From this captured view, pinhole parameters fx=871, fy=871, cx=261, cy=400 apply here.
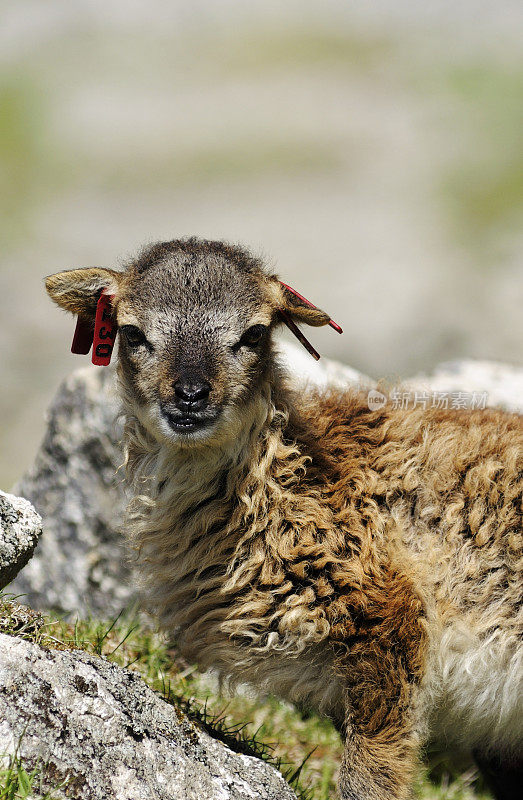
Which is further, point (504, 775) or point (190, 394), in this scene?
point (504, 775)

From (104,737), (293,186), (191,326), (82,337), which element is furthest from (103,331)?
(293,186)

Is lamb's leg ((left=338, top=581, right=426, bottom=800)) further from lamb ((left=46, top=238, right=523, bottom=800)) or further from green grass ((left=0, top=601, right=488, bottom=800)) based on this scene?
green grass ((left=0, top=601, right=488, bottom=800))

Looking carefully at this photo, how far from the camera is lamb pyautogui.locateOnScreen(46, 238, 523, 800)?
15.4 ft

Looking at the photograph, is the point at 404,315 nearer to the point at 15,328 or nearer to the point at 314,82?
the point at 15,328

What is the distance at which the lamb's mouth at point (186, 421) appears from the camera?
4.64 m

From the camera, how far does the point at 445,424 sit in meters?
5.47

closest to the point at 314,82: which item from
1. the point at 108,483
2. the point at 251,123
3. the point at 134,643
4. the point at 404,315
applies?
the point at 251,123

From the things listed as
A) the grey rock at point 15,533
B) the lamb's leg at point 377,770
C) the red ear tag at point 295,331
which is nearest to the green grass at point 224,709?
the grey rock at point 15,533

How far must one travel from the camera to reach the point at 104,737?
400cm

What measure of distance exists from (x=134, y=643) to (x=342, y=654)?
90.6 inches

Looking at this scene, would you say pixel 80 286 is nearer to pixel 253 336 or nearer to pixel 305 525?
pixel 253 336

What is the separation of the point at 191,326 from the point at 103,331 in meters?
0.76

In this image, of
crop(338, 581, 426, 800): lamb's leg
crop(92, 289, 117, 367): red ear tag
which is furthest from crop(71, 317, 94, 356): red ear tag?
crop(338, 581, 426, 800): lamb's leg

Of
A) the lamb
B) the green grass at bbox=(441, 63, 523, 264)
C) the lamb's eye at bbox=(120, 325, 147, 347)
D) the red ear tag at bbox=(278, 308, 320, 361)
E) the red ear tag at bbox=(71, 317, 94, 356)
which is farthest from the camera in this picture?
the green grass at bbox=(441, 63, 523, 264)
